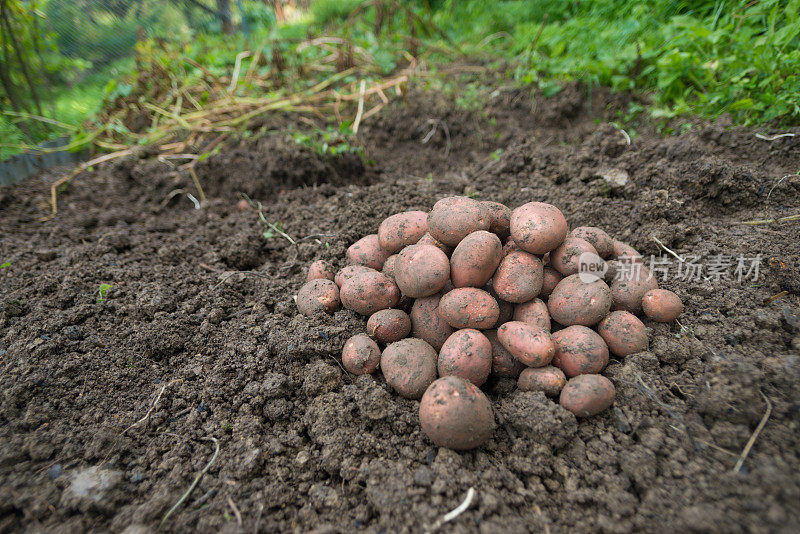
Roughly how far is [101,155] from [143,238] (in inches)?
84.5

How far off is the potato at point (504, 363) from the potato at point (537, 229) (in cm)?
50

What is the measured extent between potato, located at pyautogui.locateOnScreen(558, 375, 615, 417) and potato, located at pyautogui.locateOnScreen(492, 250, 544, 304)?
459 millimetres

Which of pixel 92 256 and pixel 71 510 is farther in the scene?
pixel 92 256

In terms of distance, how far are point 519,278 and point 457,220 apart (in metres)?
0.41

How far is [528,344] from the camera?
6.03 ft

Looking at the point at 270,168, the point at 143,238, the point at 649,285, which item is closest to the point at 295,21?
the point at 270,168

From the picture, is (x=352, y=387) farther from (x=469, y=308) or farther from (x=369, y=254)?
(x=369, y=254)

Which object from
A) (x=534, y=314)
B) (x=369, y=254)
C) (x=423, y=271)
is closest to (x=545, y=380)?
(x=534, y=314)

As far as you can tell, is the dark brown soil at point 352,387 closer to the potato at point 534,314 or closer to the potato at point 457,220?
the potato at point 534,314

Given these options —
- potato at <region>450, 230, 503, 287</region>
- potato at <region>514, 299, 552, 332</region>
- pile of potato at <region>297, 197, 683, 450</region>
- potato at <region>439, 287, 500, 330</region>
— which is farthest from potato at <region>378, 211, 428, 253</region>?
potato at <region>514, 299, 552, 332</region>

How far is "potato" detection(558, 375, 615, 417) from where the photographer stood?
1.74 metres

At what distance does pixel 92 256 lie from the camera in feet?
9.55

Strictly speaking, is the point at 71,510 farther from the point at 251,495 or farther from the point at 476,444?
the point at 476,444

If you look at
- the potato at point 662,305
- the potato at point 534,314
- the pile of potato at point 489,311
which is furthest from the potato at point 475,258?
the potato at point 662,305
